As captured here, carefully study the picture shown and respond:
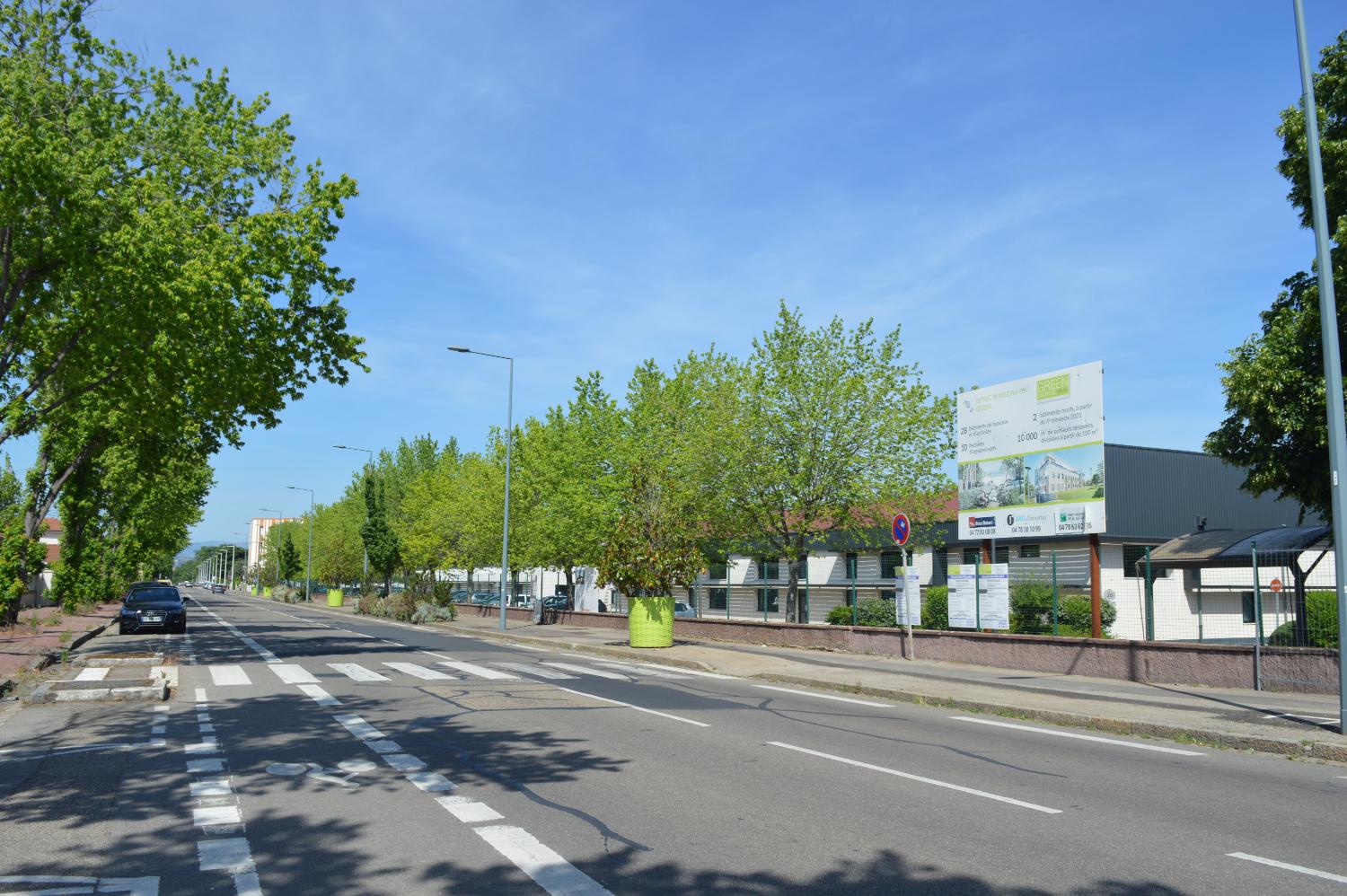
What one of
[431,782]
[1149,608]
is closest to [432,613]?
[1149,608]

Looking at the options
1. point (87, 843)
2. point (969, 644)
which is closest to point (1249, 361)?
point (969, 644)

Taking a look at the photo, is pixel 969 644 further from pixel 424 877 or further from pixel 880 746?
pixel 424 877

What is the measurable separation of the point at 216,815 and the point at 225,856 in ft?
3.62

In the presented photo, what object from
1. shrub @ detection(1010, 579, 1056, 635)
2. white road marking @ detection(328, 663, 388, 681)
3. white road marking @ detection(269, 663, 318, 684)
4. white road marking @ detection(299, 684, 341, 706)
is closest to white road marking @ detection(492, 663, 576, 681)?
white road marking @ detection(328, 663, 388, 681)

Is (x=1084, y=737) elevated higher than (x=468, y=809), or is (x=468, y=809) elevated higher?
(x=468, y=809)

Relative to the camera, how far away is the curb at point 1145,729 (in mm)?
10141

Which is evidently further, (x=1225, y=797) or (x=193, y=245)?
(x=193, y=245)

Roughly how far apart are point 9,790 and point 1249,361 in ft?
69.4

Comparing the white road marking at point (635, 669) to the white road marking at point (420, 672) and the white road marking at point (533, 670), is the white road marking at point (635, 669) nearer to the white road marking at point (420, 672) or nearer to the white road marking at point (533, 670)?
the white road marking at point (533, 670)

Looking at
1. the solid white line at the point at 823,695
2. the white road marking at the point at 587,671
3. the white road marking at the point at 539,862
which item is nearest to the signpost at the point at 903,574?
the solid white line at the point at 823,695

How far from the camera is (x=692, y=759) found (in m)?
8.98

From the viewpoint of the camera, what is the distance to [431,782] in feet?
25.2

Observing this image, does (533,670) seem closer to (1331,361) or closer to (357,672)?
(357,672)

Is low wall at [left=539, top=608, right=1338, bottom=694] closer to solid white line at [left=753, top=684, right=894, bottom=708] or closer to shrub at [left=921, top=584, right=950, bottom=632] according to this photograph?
solid white line at [left=753, top=684, right=894, bottom=708]
